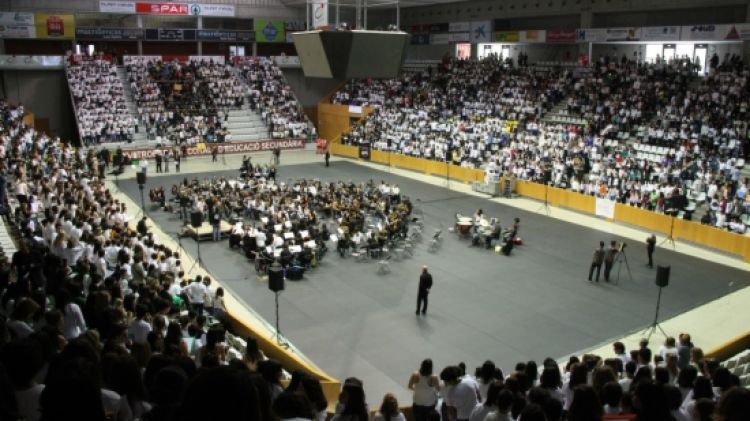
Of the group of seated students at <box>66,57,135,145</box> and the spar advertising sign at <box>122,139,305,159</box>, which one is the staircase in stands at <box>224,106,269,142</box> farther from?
the group of seated students at <box>66,57,135,145</box>

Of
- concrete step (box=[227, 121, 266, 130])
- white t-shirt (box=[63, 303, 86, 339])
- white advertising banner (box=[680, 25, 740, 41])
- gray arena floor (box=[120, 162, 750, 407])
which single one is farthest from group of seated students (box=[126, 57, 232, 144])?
white t-shirt (box=[63, 303, 86, 339])

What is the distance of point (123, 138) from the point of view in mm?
39688

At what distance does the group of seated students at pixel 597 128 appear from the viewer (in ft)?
85.5

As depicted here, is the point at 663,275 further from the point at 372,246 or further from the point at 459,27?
the point at 459,27

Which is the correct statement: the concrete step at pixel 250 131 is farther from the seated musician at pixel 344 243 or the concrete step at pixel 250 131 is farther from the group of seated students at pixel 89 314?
the seated musician at pixel 344 243

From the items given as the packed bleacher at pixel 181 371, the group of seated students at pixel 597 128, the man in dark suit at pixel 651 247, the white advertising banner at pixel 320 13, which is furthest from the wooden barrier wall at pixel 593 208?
the white advertising banner at pixel 320 13

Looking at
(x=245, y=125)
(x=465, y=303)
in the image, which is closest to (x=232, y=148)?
(x=245, y=125)

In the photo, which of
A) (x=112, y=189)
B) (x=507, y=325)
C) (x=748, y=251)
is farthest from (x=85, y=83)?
(x=748, y=251)

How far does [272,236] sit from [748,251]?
15763 millimetres

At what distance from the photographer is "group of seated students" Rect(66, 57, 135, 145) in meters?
39.4

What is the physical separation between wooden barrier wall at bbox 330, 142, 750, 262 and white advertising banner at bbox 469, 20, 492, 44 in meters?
13.8

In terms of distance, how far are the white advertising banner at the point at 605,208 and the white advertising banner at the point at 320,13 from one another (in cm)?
1564

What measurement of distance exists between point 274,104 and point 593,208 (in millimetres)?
28571

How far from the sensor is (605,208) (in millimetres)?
25766
